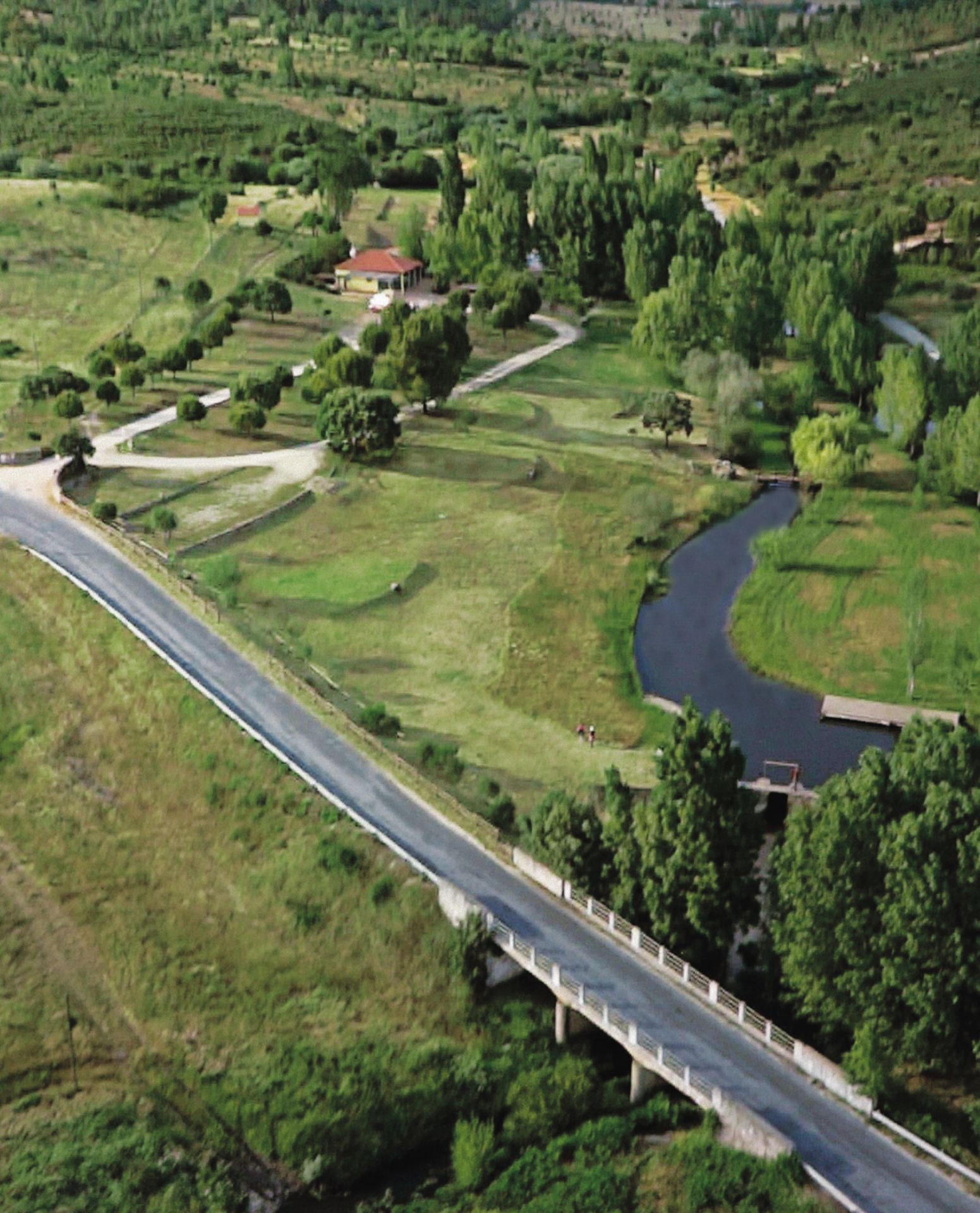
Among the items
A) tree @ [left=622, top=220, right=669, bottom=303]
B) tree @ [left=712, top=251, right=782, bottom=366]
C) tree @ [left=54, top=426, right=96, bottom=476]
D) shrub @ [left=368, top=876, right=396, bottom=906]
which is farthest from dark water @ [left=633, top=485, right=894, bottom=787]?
tree @ [left=622, top=220, right=669, bottom=303]

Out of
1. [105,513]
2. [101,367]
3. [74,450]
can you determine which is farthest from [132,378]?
[105,513]

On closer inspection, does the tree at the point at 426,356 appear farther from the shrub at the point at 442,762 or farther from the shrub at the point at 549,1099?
the shrub at the point at 549,1099

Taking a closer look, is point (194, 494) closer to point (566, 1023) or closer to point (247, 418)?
point (247, 418)

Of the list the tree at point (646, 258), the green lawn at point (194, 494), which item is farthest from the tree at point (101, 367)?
the tree at point (646, 258)

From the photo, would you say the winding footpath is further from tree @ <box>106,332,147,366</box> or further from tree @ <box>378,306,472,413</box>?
tree @ <box>378,306,472,413</box>

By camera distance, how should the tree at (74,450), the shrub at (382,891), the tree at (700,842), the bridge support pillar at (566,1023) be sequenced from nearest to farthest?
the tree at (700,842) → the bridge support pillar at (566,1023) → the shrub at (382,891) → the tree at (74,450)

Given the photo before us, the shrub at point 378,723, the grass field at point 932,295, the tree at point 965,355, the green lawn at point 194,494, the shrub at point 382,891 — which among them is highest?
the tree at point 965,355

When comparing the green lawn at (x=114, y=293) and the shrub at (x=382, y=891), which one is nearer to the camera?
the shrub at (x=382, y=891)
